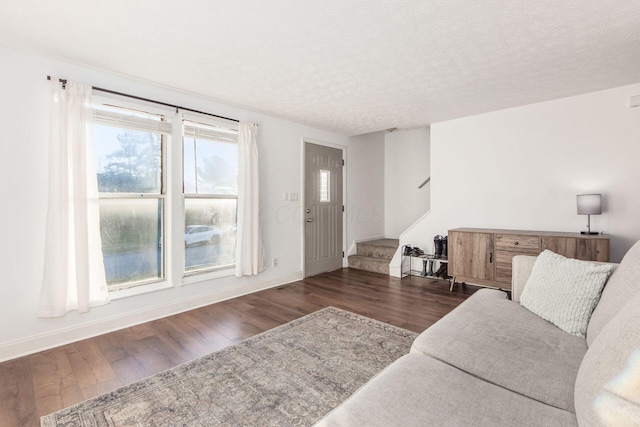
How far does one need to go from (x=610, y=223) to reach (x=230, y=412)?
4.32 m

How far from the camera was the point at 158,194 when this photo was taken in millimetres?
3223

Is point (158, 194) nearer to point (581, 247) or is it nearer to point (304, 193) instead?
point (304, 193)

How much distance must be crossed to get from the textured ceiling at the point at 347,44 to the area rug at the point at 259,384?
95.3 inches

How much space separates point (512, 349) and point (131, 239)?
3.33 m

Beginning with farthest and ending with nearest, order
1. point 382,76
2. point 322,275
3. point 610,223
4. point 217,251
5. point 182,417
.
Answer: point 322,275 → point 217,251 → point 610,223 → point 382,76 → point 182,417

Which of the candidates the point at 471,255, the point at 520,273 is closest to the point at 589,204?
the point at 471,255

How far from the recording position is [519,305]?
199cm

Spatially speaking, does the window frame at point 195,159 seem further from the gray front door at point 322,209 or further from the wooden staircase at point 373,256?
the wooden staircase at point 373,256

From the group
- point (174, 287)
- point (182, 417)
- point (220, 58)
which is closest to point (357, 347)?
point (182, 417)

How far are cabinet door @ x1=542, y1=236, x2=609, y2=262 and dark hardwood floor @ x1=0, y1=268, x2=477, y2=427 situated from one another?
1177mm

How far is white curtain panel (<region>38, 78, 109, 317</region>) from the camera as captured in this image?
2.47 m

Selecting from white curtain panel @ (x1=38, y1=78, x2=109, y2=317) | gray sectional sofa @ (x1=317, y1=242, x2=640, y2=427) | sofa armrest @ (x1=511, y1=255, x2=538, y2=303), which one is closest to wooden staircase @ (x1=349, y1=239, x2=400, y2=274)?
sofa armrest @ (x1=511, y1=255, x2=538, y2=303)

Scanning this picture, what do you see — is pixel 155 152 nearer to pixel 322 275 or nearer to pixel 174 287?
pixel 174 287

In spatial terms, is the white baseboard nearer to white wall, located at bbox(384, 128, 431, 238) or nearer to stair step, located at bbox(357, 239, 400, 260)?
stair step, located at bbox(357, 239, 400, 260)
